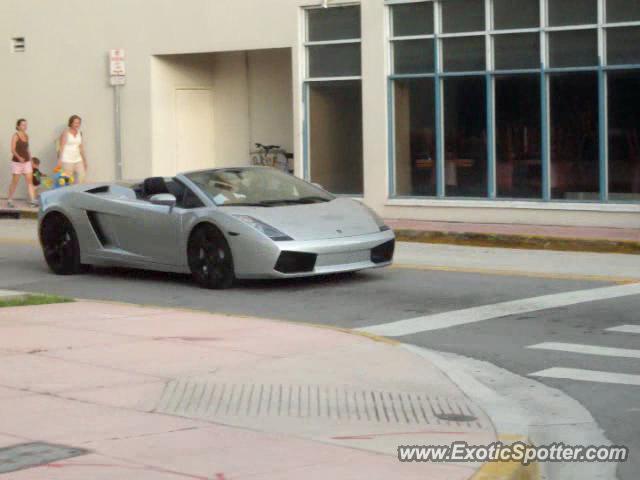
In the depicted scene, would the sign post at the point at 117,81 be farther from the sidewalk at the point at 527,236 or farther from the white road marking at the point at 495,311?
the white road marking at the point at 495,311

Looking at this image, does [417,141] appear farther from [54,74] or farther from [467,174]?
[54,74]

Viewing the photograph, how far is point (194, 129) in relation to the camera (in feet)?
89.4

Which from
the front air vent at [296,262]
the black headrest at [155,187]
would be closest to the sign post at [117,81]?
the black headrest at [155,187]

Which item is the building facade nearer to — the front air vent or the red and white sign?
the red and white sign

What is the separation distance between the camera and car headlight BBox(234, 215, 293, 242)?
1429 centimetres

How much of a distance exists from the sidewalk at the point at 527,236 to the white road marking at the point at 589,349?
7618mm

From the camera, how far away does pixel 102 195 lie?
16203mm

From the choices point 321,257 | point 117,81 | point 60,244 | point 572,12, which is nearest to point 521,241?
point 572,12

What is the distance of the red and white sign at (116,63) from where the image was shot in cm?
2644

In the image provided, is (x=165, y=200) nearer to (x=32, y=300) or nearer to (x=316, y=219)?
(x=316, y=219)

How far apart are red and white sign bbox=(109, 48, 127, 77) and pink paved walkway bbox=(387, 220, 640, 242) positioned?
7007mm

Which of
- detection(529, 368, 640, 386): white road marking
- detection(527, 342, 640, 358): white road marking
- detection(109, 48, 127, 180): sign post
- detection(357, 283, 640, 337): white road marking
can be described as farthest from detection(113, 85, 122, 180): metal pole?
detection(529, 368, 640, 386): white road marking

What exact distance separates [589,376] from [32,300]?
6024 mm

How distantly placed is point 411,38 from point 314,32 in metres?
2.02
